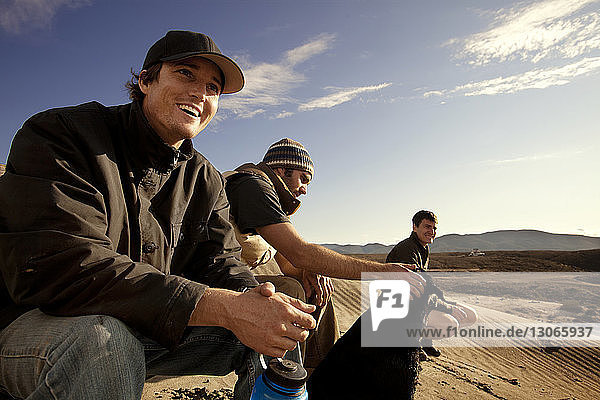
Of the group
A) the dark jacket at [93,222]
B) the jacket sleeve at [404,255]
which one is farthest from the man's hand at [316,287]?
the jacket sleeve at [404,255]

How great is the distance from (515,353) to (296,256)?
7278mm

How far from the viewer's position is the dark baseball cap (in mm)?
1975

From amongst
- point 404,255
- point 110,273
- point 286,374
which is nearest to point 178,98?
point 110,273

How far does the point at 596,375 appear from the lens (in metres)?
7.09

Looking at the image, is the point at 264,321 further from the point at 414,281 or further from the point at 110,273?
the point at 414,281

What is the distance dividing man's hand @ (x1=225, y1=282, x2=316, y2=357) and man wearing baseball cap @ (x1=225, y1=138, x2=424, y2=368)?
135 centimetres

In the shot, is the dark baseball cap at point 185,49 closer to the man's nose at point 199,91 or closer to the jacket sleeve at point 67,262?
the man's nose at point 199,91

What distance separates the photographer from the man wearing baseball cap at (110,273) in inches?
51.0

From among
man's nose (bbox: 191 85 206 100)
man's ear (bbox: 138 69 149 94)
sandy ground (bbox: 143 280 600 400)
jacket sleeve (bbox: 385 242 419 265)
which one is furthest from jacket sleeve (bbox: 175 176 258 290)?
jacket sleeve (bbox: 385 242 419 265)

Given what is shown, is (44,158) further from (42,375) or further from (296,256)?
(296,256)

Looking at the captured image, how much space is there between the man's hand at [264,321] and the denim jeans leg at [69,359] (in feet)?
1.22

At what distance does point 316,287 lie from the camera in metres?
3.20

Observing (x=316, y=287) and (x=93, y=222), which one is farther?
(x=316, y=287)

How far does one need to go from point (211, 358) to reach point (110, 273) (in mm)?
775
